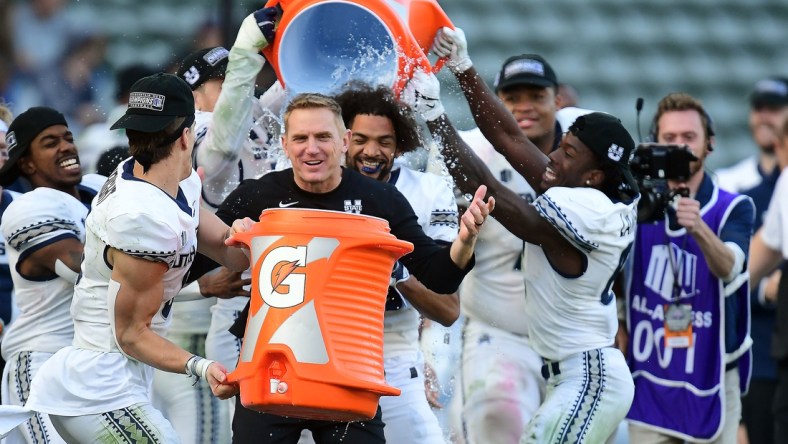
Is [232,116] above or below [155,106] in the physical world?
above

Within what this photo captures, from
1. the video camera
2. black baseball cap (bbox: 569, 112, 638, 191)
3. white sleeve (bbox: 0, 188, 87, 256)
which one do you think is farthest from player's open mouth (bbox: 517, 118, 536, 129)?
white sleeve (bbox: 0, 188, 87, 256)

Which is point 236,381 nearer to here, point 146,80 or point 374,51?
point 146,80

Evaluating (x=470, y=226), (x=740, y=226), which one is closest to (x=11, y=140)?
(x=470, y=226)

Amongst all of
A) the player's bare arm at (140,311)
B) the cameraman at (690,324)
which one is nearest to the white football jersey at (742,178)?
the cameraman at (690,324)

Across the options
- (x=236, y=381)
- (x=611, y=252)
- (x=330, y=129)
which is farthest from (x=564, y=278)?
(x=236, y=381)

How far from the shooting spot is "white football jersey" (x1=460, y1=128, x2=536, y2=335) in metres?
6.93

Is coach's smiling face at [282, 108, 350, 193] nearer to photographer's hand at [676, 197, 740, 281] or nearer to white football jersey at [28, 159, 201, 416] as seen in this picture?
white football jersey at [28, 159, 201, 416]

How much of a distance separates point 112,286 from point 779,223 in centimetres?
402

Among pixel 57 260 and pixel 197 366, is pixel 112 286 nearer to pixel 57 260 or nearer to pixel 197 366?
pixel 197 366

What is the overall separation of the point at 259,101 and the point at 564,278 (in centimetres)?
162

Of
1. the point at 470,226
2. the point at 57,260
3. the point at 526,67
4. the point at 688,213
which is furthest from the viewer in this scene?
the point at 526,67

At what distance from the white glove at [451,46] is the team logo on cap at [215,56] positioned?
1240mm

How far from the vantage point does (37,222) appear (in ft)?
19.2

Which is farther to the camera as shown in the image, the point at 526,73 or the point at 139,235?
the point at 526,73
